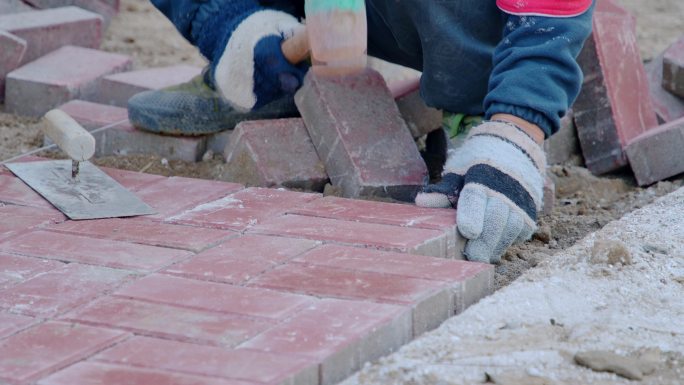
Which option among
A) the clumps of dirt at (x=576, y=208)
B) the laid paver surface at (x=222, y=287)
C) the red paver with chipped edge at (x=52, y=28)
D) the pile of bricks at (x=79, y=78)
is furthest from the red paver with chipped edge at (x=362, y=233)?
the red paver with chipped edge at (x=52, y=28)

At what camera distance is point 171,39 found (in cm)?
562

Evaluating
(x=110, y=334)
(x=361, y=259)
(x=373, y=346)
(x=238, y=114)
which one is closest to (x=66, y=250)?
(x=110, y=334)

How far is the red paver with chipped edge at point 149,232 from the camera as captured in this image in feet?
8.91

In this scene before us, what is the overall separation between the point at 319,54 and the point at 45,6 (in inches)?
105

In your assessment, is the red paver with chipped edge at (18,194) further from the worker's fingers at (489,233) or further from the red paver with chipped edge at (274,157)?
the worker's fingers at (489,233)

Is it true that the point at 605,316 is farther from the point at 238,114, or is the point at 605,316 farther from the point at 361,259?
the point at 238,114

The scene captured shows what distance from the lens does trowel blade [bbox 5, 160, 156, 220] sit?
2.98 m

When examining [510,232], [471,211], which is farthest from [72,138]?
[510,232]

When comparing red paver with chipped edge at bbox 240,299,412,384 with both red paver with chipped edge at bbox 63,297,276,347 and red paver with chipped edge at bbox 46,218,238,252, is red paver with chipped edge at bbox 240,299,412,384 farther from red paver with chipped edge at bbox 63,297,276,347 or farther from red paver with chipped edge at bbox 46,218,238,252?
red paver with chipped edge at bbox 46,218,238,252

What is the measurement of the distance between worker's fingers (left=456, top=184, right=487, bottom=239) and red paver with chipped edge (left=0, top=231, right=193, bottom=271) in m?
0.72

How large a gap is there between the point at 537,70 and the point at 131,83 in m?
1.88

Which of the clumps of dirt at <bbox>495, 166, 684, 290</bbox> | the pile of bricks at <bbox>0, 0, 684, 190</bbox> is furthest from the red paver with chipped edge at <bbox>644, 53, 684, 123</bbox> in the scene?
the clumps of dirt at <bbox>495, 166, 684, 290</bbox>

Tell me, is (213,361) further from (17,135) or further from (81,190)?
(17,135)

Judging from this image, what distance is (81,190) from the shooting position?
124 inches
